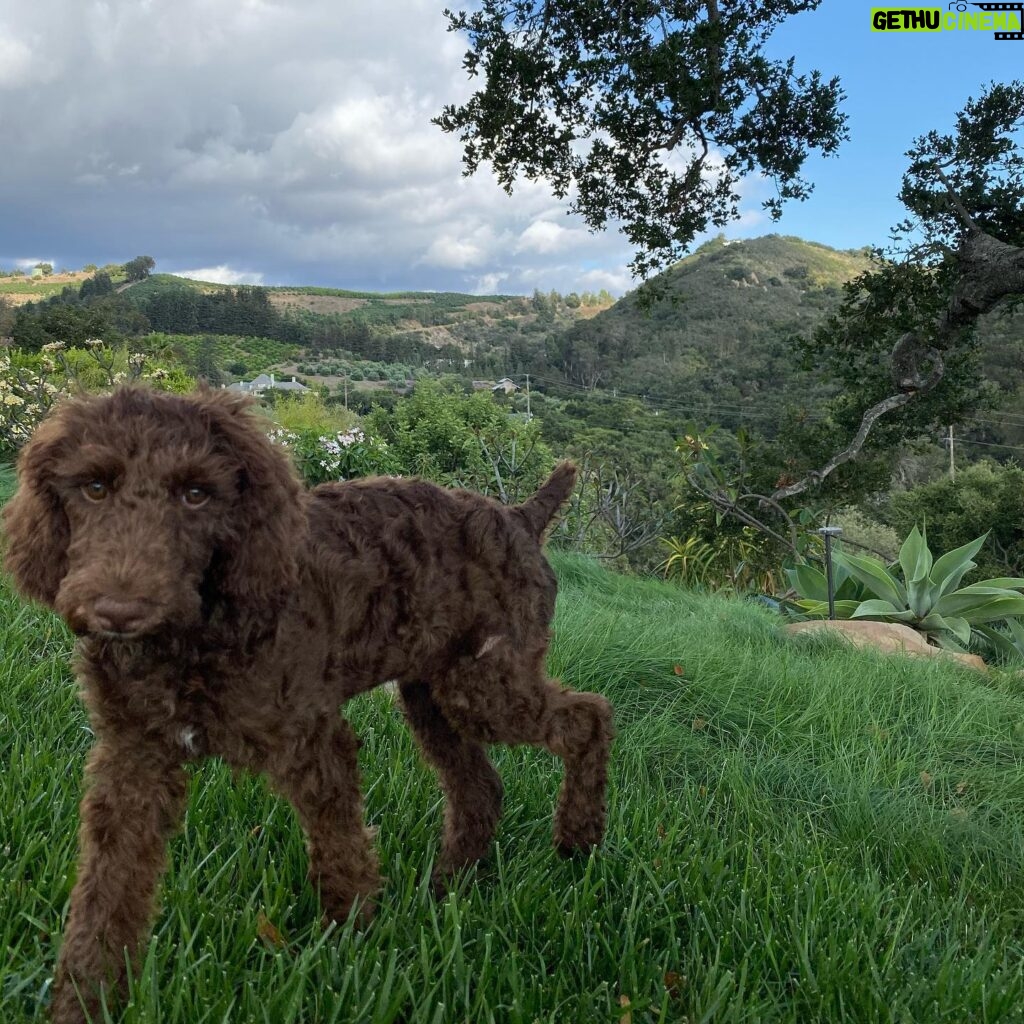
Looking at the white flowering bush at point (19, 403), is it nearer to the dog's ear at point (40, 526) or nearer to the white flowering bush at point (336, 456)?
the white flowering bush at point (336, 456)

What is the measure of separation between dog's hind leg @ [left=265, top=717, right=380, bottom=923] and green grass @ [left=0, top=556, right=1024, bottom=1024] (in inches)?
3.8

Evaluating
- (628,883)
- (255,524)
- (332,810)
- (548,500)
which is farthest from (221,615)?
(628,883)

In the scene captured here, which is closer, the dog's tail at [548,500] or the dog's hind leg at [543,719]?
the dog's hind leg at [543,719]

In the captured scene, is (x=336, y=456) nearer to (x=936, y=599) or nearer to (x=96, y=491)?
(x=936, y=599)

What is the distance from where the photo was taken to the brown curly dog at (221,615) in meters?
1.52

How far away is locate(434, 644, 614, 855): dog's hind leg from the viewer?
6.98 feet

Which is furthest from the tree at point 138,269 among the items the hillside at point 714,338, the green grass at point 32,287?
the hillside at point 714,338

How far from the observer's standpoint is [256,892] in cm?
194

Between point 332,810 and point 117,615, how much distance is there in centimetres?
73

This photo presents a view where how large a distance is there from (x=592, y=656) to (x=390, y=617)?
2199 mm

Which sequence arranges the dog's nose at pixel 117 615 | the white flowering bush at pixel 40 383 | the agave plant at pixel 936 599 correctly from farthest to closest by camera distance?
the white flowering bush at pixel 40 383
the agave plant at pixel 936 599
the dog's nose at pixel 117 615

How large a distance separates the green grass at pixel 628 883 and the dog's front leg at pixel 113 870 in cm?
9

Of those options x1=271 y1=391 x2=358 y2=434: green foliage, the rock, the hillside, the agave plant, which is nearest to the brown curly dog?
the rock

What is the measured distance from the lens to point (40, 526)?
1.63m
